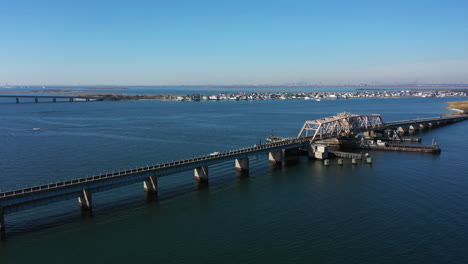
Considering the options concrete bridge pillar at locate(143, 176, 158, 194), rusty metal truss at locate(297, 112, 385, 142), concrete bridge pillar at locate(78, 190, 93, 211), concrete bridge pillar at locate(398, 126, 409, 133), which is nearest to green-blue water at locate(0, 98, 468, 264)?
concrete bridge pillar at locate(78, 190, 93, 211)

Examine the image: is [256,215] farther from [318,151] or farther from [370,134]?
[370,134]

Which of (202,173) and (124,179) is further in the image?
(202,173)

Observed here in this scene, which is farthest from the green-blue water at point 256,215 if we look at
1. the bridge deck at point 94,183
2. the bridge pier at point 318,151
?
the bridge deck at point 94,183

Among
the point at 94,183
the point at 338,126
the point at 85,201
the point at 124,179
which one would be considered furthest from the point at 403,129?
the point at 85,201

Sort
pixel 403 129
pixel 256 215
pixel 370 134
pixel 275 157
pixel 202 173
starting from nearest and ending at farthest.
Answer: pixel 256 215, pixel 202 173, pixel 275 157, pixel 370 134, pixel 403 129

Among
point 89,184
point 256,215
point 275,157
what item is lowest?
point 256,215

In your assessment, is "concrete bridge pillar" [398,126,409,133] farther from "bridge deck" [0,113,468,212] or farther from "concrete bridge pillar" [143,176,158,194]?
"concrete bridge pillar" [143,176,158,194]

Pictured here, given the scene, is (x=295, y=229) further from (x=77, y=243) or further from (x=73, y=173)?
(x=73, y=173)

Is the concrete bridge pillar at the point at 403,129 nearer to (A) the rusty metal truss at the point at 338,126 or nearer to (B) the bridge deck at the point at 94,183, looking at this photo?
(A) the rusty metal truss at the point at 338,126

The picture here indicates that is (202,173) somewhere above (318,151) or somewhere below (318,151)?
below

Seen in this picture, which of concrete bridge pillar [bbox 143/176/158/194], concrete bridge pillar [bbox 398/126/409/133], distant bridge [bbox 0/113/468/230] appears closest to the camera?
distant bridge [bbox 0/113/468/230]
